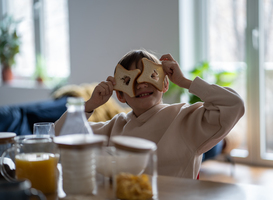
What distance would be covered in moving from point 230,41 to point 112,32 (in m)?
1.35

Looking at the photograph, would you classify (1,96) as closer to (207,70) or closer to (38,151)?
(207,70)

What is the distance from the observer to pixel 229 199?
0.73 metres

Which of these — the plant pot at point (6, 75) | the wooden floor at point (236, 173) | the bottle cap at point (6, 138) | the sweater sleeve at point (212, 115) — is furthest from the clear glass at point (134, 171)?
the plant pot at point (6, 75)

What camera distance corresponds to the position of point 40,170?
742mm

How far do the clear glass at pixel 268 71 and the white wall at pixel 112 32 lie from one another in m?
0.90

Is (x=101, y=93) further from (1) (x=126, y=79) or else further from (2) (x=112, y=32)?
(2) (x=112, y=32)

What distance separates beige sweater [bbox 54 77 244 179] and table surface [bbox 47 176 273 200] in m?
0.28

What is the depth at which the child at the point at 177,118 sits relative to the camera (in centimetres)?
110

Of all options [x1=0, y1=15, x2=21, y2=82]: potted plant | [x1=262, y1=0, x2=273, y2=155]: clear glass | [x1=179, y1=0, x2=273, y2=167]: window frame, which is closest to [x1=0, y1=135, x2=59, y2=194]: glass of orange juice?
[x1=179, y1=0, x2=273, y2=167]: window frame

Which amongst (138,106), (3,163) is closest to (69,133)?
(3,163)

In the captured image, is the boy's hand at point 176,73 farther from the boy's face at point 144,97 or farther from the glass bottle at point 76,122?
the glass bottle at point 76,122

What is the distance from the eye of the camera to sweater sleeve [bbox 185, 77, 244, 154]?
107 centimetres

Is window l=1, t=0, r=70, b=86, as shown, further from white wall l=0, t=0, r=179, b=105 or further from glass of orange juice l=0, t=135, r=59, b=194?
glass of orange juice l=0, t=135, r=59, b=194

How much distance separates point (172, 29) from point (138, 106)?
236cm
